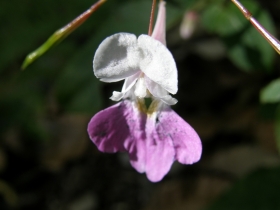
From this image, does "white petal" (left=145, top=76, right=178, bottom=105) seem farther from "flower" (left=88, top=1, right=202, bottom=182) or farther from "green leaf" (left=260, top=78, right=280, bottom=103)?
"green leaf" (left=260, top=78, right=280, bottom=103)

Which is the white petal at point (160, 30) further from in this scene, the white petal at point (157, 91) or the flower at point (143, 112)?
the white petal at point (157, 91)

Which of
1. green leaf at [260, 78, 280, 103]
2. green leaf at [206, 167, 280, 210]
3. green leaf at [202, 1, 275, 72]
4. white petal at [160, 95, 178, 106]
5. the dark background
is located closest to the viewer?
white petal at [160, 95, 178, 106]

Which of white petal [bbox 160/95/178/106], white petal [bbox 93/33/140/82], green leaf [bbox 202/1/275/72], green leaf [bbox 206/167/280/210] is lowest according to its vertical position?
green leaf [bbox 206/167/280/210]

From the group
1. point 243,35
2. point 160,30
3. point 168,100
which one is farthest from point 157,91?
point 243,35

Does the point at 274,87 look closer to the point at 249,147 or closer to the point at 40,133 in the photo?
the point at 249,147

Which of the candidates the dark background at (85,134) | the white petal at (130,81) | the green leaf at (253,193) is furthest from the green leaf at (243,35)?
the white petal at (130,81)

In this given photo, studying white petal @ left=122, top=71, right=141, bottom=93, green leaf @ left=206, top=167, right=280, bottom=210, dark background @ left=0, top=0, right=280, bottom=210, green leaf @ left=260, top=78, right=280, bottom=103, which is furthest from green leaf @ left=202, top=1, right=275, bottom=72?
white petal @ left=122, top=71, right=141, bottom=93

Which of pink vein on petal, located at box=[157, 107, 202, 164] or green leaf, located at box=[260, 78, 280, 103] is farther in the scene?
green leaf, located at box=[260, 78, 280, 103]
